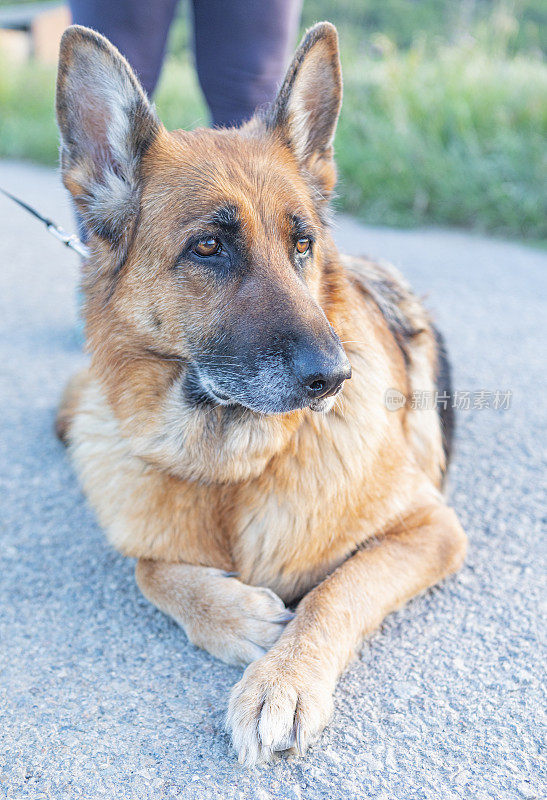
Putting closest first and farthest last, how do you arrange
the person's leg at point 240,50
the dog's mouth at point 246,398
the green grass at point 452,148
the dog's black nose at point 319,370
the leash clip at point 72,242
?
the dog's black nose at point 319,370 < the dog's mouth at point 246,398 < the leash clip at point 72,242 < the person's leg at point 240,50 < the green grass at point 452,148

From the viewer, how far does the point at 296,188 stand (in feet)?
8.44

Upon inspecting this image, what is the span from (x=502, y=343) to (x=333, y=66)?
301 cm

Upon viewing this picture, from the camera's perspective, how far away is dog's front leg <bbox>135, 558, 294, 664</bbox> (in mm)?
2283

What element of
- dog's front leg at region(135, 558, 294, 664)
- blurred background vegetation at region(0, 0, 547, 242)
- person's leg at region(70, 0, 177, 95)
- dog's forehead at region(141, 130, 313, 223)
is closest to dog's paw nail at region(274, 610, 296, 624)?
dog's front leg at region(135, 558, 294, 664)

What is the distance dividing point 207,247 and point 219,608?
1.22m

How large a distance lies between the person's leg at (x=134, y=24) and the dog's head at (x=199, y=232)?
122 centimetres

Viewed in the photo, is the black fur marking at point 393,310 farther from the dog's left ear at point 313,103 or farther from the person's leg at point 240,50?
the person's leg at point 240,50

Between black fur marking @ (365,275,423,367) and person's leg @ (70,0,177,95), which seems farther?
person's leg @ (70,0,177,95)

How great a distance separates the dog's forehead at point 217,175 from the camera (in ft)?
7.82

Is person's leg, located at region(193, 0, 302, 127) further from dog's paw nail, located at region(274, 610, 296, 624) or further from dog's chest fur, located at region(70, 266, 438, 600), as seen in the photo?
dog's paw nail, located at region(274, 610, 296, 624)

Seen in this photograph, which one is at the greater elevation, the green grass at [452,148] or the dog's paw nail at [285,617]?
the dog's paw nail at [285,617]

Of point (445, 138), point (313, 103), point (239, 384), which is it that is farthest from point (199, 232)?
point (445, 138)

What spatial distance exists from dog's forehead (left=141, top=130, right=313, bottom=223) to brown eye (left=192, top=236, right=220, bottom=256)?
95 millimetres

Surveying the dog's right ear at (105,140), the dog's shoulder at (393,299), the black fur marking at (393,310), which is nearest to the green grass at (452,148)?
the dog's shoulder at (393,299)
